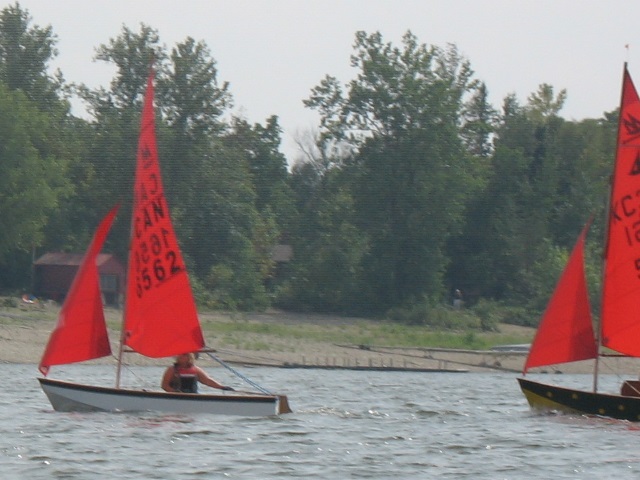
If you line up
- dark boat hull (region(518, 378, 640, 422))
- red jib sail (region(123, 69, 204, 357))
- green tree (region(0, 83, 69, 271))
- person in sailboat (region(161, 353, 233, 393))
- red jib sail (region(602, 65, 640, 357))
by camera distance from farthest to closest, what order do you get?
green tree (region(0, 83, 69, 271)) → red jib sail (region(602, 65, 640, 357)) → dark boat hull (region(518, 378, 640, 422)) → red jib sail (region(123, 69, 204, 357)) → person in sailboat (region(161, 353, 233, 393))

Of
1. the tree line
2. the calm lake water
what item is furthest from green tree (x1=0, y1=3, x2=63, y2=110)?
the calm lake water

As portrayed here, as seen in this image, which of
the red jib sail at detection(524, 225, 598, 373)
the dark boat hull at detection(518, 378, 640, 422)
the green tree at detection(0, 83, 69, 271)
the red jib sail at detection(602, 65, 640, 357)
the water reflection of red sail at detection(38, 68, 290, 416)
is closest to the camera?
the water reflection of red sail at detection(38, 68, 290, 416)

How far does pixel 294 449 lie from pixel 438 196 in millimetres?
51712

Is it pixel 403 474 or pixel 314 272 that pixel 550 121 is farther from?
pixel 403 474

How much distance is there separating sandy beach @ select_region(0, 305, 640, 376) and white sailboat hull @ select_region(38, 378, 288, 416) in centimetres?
1955

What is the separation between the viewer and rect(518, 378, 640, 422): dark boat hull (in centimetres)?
2770

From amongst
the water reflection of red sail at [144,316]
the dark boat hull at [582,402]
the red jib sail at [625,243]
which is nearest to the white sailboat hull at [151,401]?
the water reflection of red sail at [144,316]

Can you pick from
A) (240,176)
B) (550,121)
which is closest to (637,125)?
(240,176)

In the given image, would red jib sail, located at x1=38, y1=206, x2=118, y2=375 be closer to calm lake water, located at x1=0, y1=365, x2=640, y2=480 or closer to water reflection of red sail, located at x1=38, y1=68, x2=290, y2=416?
water reflection of red sail, located at x1=38, y1=68, x2=290, y2=416

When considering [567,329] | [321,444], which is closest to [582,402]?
[567,329]

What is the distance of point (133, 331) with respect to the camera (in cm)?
2670

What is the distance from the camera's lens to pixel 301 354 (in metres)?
52.8

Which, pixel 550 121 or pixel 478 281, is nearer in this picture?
pixel 478 281

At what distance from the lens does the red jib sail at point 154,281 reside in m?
26.8
